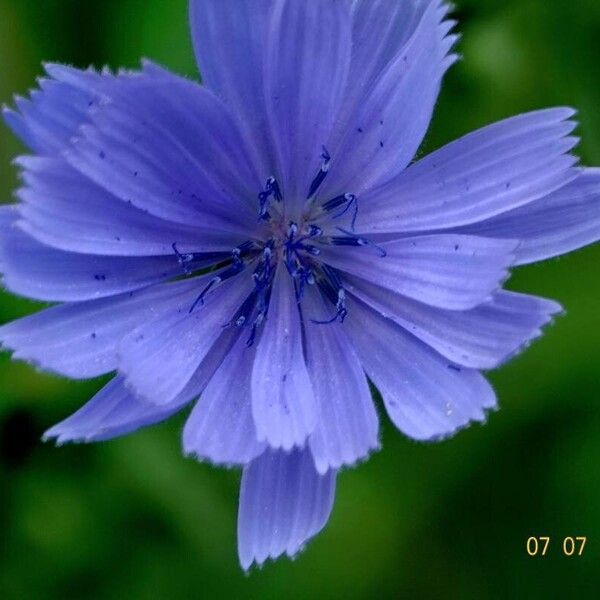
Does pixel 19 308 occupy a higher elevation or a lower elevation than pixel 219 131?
lower

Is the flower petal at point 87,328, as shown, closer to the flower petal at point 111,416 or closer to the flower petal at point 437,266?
the flower petal at point 111,416

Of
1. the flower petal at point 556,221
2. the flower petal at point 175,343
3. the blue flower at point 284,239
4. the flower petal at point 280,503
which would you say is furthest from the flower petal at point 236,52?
the flower petal at point 280,503

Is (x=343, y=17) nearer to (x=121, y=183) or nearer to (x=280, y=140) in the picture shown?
(x=280, y=140)

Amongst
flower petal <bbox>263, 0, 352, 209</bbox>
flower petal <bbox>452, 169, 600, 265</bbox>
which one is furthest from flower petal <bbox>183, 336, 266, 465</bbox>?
flower petal <bbox>452, 169, 600, 265</bbox>

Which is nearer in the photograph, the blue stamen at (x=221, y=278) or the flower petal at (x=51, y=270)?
the flower petal at (x=51, y=270)

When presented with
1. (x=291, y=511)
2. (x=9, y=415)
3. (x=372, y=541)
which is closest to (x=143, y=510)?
(x=9, y=415)

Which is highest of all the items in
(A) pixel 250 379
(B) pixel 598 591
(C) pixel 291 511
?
(A) pixel 250 379

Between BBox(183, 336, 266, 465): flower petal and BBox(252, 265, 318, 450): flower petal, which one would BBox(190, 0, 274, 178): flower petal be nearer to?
BBox(252, 265, 318, 450): flower petal
